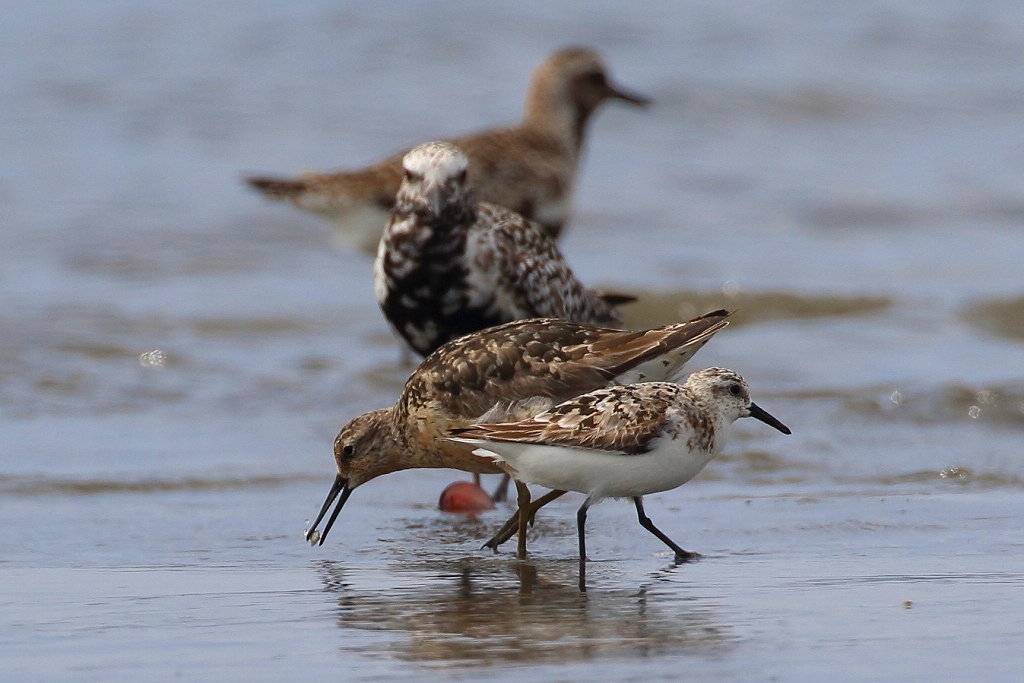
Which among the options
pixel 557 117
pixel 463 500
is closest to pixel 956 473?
pixel 463 500

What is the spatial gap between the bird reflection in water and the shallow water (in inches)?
0.7

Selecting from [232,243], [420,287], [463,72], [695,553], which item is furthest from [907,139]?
[695,553]

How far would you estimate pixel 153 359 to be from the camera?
32.2 ft

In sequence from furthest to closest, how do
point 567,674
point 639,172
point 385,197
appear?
1. point 639,172
2. point 385,197
3. point 567,674

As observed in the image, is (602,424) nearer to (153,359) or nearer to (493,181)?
(493,181)

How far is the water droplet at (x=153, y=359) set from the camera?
9719 mm

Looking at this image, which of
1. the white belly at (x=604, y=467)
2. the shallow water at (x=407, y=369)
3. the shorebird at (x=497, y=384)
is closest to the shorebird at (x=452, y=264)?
the shallow water at (x=407, y=369)

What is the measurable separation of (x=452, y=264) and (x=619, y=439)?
227 centimetres

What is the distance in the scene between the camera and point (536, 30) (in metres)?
19.3

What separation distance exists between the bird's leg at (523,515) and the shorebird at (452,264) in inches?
65.9

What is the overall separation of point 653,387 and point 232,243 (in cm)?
857

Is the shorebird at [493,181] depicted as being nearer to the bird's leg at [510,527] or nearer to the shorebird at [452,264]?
the shorebird at [452,264]

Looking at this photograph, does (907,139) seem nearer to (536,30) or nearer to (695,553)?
(536,30)

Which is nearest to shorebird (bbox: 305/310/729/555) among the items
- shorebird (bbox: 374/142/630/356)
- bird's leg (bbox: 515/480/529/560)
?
bird's leg (bbox: 515/480/529/560)
